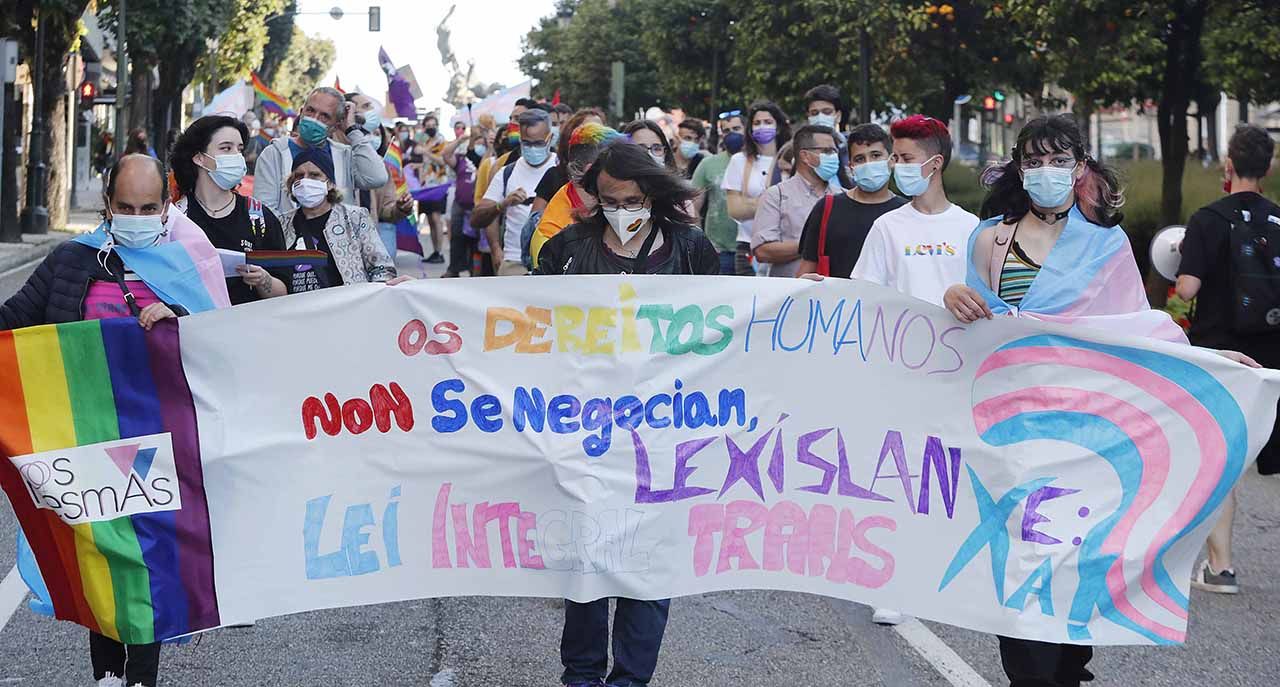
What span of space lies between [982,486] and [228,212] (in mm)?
3014

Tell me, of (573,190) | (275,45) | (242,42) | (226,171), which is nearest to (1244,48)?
(573,190)

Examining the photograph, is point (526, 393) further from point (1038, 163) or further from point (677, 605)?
point (677, 605)

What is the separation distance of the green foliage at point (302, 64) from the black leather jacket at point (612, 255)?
8825 cm

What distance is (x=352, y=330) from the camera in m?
4.87

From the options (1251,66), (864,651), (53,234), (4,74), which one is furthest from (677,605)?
(53,234)

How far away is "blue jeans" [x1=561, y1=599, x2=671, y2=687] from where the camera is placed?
479cm

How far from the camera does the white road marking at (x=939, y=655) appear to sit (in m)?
5.61

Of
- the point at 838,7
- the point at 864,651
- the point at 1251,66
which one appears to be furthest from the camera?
the point at 838,7

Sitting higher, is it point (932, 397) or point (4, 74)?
point (4, 74)

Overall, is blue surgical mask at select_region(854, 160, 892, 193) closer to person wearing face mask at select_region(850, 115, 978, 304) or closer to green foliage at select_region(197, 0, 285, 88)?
person wearing face mask at select_region(850, 115, 978, 304)

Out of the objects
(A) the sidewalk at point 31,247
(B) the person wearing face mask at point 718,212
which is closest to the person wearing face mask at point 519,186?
(B) the person wearing face mask at point 718,212

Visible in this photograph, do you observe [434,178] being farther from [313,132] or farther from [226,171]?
[226,171]

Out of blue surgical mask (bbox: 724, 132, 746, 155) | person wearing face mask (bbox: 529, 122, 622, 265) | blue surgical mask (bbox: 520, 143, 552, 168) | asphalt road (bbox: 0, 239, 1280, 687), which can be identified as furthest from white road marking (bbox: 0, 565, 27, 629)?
blue surgical mask (bbox: 724, 132, 746, 155)

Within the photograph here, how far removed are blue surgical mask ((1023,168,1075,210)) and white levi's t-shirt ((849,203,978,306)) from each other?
128cm
